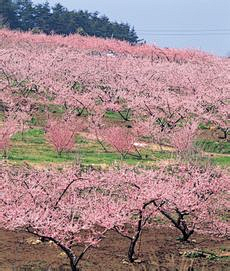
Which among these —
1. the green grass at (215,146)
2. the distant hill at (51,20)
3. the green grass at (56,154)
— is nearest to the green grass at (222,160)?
the green grass at (215,146)

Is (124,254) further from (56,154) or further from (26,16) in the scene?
(26,16)

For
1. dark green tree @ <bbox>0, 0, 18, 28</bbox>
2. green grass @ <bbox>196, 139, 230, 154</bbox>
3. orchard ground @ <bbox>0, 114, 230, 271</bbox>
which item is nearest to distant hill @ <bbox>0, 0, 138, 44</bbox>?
dark green tree @ <bbox>0, 0, 18, 28</bbox>

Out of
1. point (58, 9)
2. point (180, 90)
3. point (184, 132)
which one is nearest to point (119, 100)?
point (180, 90)

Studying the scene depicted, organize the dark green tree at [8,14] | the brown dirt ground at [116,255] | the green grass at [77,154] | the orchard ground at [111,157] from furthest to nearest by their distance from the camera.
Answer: the dark green tree at [8,14], the green grass at [77,154], the orchard ground at [111,157], the brown dirt ground at [116,255]

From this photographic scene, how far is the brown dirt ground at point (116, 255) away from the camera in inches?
517

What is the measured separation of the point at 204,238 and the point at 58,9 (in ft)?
165

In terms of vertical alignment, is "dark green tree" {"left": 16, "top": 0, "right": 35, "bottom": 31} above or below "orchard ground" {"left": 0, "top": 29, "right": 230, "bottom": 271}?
above

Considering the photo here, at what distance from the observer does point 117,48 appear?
48469 mm

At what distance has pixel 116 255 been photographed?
46.0 feet

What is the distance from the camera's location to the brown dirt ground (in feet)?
43.1

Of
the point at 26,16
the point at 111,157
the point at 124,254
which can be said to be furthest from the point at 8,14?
the point at 124,254

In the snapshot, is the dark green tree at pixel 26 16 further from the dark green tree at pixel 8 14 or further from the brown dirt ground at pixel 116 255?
the brown dirt ground at pixel 116 255

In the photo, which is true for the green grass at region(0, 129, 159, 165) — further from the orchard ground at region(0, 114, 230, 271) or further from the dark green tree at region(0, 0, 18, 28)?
the dark green tree at region(0, 0, 18, 28)

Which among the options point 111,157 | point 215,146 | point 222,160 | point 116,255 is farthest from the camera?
point 215,146
